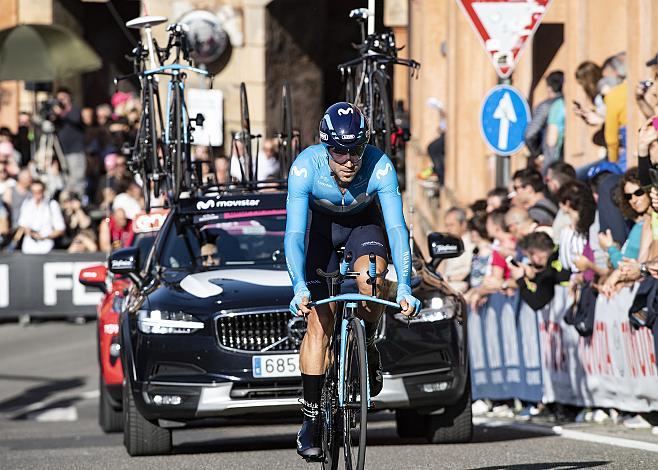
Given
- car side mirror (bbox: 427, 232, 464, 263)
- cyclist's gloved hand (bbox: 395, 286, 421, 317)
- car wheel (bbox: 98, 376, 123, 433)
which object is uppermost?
car side mirror (bbox: 427, 232, 464, 263)

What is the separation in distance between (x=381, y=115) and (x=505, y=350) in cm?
265

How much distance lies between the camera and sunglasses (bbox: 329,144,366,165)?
A: 9977mm

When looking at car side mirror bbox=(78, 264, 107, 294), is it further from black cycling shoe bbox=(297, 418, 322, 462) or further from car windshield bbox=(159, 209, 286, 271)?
black cycling shoe bbox=(297, 418, 322, 462)

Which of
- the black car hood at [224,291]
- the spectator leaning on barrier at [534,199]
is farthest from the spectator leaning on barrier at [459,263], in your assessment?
the black car hood at [224,291]

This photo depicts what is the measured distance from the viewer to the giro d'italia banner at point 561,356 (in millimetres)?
14352

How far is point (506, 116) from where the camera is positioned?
2011 cm

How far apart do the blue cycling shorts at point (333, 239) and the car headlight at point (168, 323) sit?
2650 mm

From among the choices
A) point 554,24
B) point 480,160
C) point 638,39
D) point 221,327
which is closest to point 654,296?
point 221,327

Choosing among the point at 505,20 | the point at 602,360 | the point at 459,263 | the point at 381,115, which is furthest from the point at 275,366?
the point at 505,20

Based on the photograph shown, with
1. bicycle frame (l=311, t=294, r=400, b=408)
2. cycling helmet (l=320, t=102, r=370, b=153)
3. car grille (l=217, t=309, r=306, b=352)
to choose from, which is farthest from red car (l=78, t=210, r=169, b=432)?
cycling helmet (l=320, t=102, r=370, b=153)

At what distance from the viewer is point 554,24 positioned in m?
26.9

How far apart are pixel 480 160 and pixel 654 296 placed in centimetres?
1570

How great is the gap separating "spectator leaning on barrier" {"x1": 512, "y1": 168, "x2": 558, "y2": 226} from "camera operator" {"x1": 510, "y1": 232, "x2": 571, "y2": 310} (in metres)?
1.72

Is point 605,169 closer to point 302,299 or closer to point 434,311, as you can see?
point 434,311
